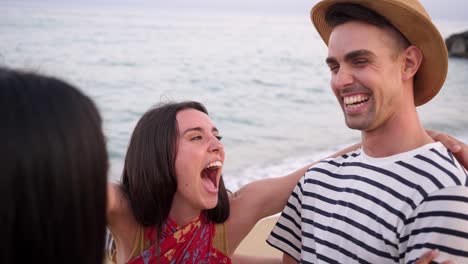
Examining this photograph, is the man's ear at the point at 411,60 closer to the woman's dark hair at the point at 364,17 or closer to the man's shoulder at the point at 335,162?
the woman's dark hair at the point at 364,17

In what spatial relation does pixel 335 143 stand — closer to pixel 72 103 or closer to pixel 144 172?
pixel 144 172

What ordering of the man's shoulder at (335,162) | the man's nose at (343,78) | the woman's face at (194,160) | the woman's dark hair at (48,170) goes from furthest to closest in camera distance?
the woman's face at (194,160)
the man's shoulder at (335,162)
the man's nose at (343,78)
the woman's dark hair at (48,170)

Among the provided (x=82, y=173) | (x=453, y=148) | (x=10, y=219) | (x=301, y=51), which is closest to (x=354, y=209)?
(x=453, y=148)

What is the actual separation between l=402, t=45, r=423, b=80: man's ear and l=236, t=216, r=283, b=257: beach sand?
2408mm

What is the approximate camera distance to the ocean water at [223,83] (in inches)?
464

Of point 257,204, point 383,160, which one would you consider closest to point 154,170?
point 257,204

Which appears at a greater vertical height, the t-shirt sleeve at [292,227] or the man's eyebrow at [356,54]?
the man's eyebrow at [356,54]

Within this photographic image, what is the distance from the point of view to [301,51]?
41156mm

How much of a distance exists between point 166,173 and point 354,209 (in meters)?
1.06

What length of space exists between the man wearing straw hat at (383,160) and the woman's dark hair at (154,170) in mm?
730

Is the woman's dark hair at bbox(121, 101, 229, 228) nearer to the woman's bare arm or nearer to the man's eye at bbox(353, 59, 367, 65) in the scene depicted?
the woman's bare arm

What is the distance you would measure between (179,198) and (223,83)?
21.0 meters

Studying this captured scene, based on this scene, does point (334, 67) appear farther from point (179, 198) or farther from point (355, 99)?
point (179, 198)

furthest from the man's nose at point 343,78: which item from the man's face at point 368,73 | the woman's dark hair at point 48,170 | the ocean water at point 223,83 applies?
the woman's dark hair at point 48,170
